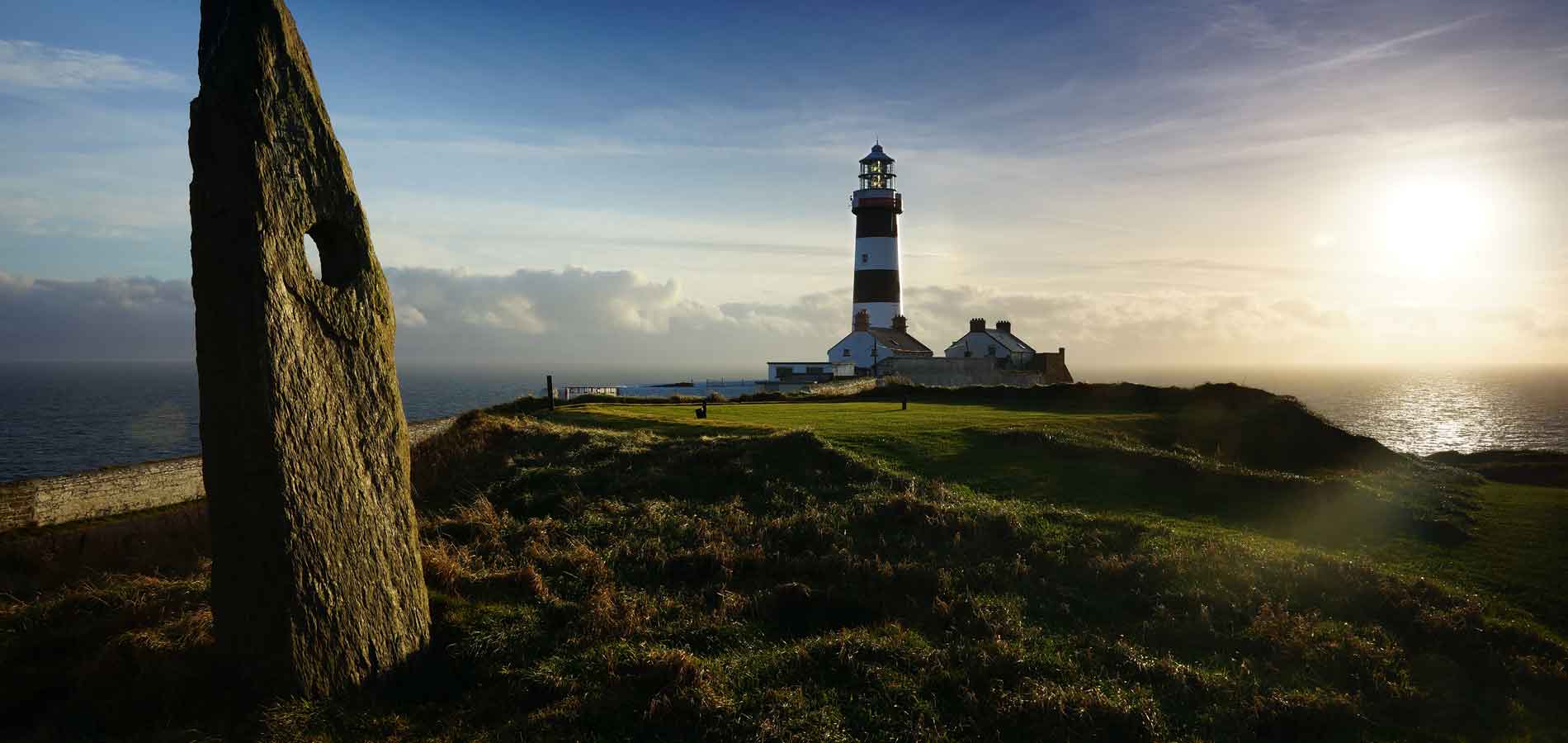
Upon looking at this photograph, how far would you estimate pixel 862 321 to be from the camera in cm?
6331

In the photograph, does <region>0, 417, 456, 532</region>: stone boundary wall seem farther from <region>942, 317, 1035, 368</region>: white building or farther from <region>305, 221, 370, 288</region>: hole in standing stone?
<region>942, 317, 1035, 368</region>: white building

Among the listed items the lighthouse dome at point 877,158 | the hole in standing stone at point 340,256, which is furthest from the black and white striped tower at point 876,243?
the hole in standing stone at point 340,256

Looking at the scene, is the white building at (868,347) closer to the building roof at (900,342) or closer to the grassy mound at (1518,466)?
the building roof at (900,342)

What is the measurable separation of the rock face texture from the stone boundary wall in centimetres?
1422

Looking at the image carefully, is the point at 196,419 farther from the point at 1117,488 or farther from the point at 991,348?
the point at 1117,488

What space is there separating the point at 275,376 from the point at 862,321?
55.7 m

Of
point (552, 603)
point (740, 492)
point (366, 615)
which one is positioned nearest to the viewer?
point (366, 615)

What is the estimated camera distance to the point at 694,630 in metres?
11.5

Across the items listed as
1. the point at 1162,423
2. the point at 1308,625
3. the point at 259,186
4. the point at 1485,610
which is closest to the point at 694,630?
the point at 259,186

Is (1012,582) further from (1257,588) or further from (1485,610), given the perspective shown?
(1485,610)

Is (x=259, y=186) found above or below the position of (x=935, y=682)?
above

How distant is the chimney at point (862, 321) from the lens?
6319cm

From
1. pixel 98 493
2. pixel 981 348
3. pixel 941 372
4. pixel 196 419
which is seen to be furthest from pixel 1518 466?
pixel 196 419

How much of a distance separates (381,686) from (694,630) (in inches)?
155
